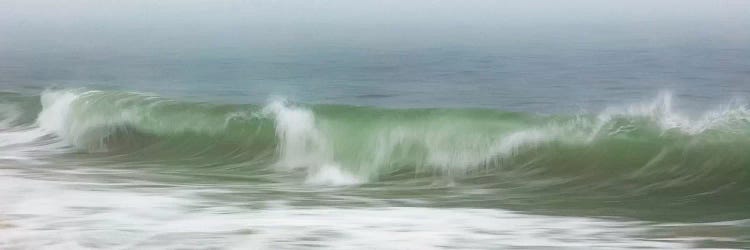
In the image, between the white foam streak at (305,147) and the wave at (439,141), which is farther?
the white foam streak at (305,147)

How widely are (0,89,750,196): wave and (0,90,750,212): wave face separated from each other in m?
0.01

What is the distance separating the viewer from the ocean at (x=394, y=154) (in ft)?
18.2

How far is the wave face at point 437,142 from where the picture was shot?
24.6ft

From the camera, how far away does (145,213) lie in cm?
596

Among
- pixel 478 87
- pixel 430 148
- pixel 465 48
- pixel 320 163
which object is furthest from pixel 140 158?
pixel 465 48

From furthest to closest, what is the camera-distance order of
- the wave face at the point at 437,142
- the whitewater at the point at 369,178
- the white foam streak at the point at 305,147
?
the white foam streak at the point at 305,147 < the wave face at the point at 437,142 < the whitewater at the point at 369,178

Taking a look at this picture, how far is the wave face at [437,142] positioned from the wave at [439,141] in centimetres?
1

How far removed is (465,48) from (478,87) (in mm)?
6742

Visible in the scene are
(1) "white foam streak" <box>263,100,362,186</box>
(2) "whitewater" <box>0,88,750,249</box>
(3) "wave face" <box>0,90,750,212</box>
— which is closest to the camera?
(2) "whitewater" <box>0,88,750,249</box>

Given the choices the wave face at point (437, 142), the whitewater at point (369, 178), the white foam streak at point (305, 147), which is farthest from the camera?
the white foam streak at point (305, 147)

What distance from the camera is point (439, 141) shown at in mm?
8992

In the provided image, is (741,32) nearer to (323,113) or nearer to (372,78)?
(372,78)

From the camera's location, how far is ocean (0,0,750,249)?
5535 mm

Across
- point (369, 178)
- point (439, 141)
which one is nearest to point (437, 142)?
point (439, 141)
